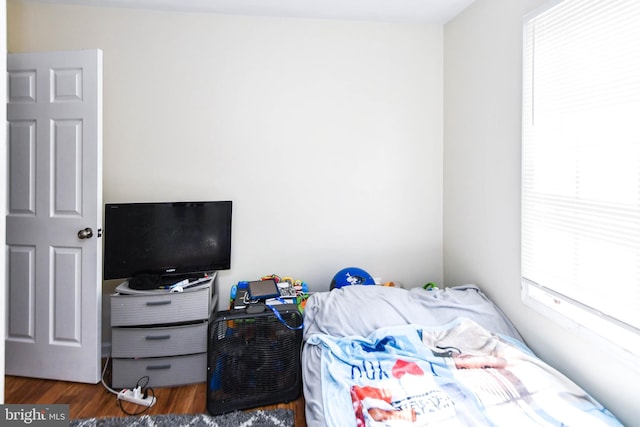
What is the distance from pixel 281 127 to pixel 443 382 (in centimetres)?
207

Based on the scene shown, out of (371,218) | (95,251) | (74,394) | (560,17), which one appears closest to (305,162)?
→ (371,218)

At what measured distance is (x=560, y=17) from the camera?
1.72m

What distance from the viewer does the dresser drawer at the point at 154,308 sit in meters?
2.20

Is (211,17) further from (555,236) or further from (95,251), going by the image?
(555,236)

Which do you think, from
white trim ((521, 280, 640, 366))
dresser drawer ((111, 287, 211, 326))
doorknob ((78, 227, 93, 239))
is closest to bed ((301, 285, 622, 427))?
white trim ((521, 280, 640, 366))

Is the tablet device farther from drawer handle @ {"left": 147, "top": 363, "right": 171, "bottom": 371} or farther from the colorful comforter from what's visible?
drawer handle @ {"left": 147, "top": 363, "right": 171, "bottom": 371}

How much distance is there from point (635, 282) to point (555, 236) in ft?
1.42

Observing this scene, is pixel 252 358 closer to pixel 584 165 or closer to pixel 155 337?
pixel 155 337

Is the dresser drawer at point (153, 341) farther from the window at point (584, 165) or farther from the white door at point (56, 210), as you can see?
the window at point (584, 165)

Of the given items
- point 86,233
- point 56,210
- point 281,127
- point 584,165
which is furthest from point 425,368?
point 56,210

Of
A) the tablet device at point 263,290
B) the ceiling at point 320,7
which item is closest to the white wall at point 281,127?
the ceiling at point 320,7

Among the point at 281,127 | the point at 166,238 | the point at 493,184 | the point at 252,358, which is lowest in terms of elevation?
the point at 252,358

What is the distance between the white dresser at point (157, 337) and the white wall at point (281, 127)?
53 cm

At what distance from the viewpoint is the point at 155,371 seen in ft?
7.29
